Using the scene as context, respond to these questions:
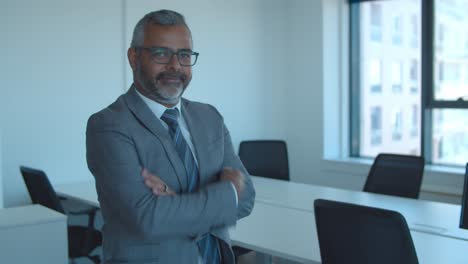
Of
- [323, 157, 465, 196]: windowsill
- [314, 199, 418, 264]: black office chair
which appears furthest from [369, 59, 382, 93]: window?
[314, 199, 418, 264]: black office chair

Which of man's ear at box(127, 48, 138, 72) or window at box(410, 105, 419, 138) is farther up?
man's ear at box(127, 48, 138, 72)

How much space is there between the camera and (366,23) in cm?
554

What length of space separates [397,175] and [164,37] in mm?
2647

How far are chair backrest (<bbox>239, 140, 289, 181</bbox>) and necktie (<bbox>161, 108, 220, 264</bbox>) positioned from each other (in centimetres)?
318

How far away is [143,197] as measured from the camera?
4.50ft

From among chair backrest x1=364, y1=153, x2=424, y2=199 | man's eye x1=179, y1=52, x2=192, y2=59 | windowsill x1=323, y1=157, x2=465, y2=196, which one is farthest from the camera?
windowsill x1=323, y1=157, x2=465, y2=196

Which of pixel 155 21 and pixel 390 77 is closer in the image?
pixel 155 21

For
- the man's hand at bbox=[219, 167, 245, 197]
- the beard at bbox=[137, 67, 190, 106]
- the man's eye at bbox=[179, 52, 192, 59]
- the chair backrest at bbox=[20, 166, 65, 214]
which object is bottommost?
the chair backrest at bbox=[20, 166, 65, 214]

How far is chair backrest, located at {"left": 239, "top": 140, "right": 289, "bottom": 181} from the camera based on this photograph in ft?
15.4

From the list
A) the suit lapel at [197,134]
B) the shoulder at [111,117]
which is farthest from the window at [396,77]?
the shoulder at [111,117]

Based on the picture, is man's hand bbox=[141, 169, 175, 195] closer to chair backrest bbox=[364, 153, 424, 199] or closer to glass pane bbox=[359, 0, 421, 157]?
chair backrest bbox=[364, 153, 424, 199]

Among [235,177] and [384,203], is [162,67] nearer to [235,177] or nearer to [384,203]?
[235,177]

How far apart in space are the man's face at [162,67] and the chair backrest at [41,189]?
6.77 feet

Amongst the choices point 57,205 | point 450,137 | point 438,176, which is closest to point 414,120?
point 450,137
